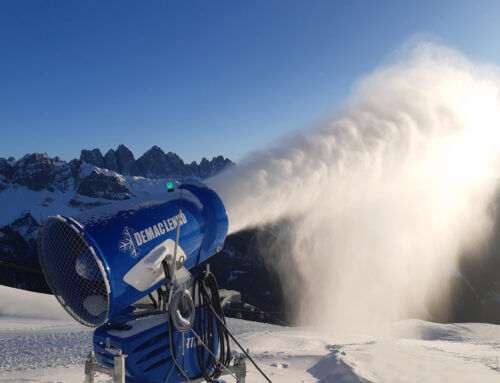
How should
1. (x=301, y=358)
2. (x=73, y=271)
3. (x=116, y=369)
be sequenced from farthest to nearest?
1. (x=301, y=358)
2. (x=73, y=271)
3. (x=116, y=369)

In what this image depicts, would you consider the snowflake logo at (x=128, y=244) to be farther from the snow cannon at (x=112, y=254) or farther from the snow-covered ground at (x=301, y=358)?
the snow-covered ground at (x=301, y=358)

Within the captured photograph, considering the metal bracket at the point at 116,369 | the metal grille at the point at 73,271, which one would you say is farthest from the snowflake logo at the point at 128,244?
the metal bracket at the point at 116,369

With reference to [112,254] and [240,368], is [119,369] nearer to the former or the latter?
[112,254]

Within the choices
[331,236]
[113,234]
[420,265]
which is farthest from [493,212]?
[113,234]

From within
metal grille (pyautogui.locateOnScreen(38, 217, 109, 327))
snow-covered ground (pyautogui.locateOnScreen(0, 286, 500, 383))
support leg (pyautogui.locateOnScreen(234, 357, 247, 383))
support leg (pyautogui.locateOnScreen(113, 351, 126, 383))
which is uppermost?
metal grille (pyautogui.locateOnScreen(38, 217, 109, 327))

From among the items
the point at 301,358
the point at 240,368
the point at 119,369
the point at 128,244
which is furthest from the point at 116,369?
the point at 301,358

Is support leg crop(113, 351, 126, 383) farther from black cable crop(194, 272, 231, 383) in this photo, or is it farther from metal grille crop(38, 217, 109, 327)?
black cable crop(194, 272, 231, 383)

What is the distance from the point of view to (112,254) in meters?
3.92

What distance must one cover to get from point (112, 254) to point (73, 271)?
2.76 ft

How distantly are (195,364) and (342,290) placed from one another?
63076 mm

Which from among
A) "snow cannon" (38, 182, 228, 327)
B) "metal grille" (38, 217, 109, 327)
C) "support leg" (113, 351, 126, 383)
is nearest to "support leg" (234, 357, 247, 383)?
"snow cannon" (38, 182, 228, 327)

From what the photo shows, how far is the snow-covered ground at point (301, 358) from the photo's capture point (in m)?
6.96

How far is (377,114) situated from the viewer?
70.0ft

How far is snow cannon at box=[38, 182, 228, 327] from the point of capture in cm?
394
